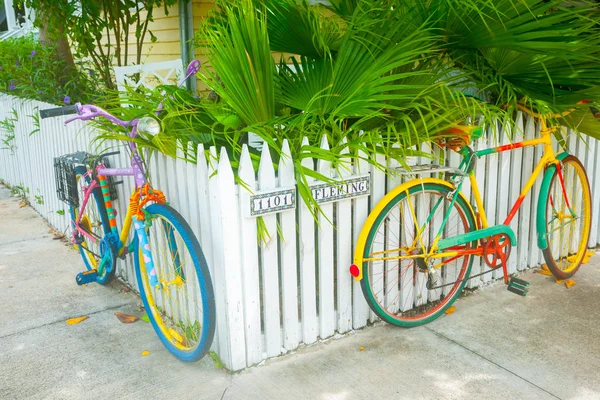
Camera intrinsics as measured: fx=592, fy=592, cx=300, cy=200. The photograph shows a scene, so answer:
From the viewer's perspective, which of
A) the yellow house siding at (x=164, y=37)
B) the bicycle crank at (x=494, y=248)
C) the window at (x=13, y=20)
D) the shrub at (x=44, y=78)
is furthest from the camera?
the window at (x=13, y=20)

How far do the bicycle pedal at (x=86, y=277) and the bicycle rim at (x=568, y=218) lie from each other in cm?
301

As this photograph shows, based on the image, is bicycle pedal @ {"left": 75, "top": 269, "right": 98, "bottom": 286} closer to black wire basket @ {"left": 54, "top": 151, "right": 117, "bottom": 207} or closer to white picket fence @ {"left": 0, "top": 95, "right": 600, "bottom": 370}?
black wire basket @ {"left": 54, "top": 151, "right": 117, "bottom": 207}

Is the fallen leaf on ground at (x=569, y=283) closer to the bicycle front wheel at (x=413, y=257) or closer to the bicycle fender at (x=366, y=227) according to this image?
the bicycle front wheel at (x=413, y=257)

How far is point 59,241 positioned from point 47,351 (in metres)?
2.20

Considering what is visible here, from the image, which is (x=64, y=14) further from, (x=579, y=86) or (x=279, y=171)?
(x=579, y=86)

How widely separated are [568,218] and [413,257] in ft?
5.00

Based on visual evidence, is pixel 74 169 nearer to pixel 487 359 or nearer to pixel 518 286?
pixel 487 359

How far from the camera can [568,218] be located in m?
4.15

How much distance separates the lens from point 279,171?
115 inches

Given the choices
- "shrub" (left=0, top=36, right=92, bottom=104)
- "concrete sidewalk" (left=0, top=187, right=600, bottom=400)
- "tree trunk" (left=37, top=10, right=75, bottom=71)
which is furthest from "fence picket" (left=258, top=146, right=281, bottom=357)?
"tree trunk" (left=37, top=10, right=75, bottom=71)

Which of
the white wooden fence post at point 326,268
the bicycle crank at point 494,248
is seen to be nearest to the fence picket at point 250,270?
the white wooden fence post at point 326,268

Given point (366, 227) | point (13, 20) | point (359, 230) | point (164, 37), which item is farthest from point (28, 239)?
point (13, 20)

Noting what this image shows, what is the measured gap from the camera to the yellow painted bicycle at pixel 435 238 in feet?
10.6

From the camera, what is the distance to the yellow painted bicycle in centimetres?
325
